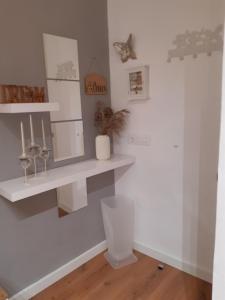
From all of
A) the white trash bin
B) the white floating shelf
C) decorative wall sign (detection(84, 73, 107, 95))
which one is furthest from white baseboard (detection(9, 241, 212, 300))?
decorative wall sign (detection(84, 73, 107, 95))

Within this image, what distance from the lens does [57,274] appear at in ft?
6.48

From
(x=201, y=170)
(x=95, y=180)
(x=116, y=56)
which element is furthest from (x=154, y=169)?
(x=116, y=56)

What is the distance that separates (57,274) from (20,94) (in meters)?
1.50

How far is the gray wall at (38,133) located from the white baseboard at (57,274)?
43 millimetres

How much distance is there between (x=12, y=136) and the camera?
161 centimetres

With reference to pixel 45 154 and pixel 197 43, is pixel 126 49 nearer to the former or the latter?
pixel 197 43

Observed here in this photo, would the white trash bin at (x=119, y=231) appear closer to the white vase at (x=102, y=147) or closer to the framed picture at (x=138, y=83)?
the white vase at (x=102, y=147)

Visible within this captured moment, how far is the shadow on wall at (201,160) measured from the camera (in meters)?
1.68

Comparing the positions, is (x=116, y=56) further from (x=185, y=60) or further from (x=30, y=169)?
(x=30, y=169)

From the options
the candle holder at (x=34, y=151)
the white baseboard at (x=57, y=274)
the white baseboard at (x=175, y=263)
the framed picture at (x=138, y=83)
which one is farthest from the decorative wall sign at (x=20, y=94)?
the white baseboard at (x=175, y=263)

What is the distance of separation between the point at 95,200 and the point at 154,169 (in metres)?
0.65

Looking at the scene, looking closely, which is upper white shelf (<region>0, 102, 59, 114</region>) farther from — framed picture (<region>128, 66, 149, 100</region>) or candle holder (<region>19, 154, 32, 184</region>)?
framed picture (<region>128, 66, 149, 100</region>)

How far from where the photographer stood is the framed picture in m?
1.99

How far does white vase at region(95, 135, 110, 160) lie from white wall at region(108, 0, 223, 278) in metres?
0.26
